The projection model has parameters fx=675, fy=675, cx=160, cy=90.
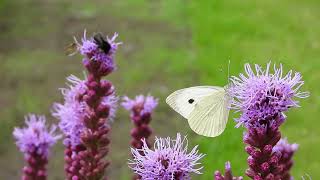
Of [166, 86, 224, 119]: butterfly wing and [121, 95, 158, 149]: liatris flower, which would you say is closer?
[166, 86, 224, 119]: butterfly wing

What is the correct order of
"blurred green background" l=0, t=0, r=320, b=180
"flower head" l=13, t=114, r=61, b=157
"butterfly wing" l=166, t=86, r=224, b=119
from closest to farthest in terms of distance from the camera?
"butterfly wing" l=166, t=86, r=224, b=119
"flower head" l=13, t=114, r=61, b=157
"blurred green background" l=0, t=0, r=320, b=180

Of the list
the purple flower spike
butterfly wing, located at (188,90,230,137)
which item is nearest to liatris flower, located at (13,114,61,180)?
the purple flower spike

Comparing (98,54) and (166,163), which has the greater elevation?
(98,54)

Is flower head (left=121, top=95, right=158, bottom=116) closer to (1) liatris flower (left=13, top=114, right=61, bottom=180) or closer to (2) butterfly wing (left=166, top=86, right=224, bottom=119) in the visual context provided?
(1) liatris flower (left=13, top=114, right=61, bottom=180)

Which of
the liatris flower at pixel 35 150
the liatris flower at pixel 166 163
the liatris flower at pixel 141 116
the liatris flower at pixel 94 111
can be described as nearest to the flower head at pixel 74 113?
the liatris flower at pixel 94 111

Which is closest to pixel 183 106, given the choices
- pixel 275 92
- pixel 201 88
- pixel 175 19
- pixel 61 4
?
pixel 201 88

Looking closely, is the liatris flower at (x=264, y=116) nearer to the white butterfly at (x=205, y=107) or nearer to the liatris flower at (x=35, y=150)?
the white butterfly at (x=205, y=107)

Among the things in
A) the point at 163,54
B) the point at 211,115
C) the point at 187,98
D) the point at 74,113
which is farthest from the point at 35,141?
the point at 163,54

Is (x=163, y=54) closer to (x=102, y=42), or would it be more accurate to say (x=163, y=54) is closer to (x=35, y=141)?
(x=35, y=141)
